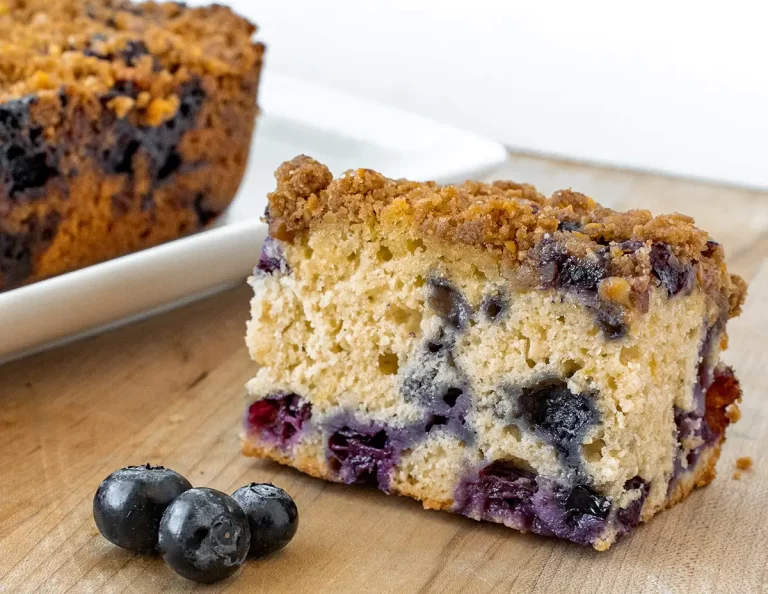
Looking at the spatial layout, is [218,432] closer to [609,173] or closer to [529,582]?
[529,582]

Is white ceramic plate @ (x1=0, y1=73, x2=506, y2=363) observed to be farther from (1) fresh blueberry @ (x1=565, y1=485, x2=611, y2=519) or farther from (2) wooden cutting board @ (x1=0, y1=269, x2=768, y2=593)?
(1) fresh blueberry @ (x1=565, y1=485, x2=611, y2=519)

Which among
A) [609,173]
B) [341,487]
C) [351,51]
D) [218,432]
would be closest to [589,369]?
[341,487]

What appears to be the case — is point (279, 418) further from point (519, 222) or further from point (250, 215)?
point (250, 215)

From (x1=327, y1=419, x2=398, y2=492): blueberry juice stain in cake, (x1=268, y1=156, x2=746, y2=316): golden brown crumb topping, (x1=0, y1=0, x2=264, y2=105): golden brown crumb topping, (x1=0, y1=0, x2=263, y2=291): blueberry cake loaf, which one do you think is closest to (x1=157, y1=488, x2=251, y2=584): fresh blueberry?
(x1=327, y1=419, x2=398, y2=492): blueberry juice stain in cake

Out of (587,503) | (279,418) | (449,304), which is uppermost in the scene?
(449,304)

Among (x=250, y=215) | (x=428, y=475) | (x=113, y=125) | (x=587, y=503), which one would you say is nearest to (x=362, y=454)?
(x=428, y=475)

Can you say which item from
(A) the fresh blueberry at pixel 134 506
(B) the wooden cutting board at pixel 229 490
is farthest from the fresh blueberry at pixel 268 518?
(A) the fresh blueberry at pixel 134 506
